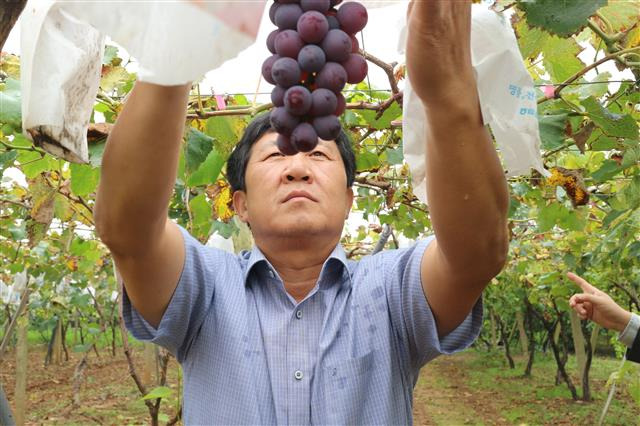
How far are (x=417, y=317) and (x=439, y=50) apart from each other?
708 millimetres

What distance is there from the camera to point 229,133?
2348 mm

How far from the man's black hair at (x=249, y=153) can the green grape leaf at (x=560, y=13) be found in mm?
562

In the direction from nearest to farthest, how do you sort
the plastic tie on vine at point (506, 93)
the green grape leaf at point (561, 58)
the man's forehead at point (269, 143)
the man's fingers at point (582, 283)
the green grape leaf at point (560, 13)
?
the plastic tie on vine at point (506, 93) < the green grape leaf at point (560, 13) < the man's forehead at point (269, 143) < the green grape leaf at point (561, 58) < the man's fingers at point (582, 283)

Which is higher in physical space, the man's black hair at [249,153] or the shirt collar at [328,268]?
the man's black hair at [249,153]

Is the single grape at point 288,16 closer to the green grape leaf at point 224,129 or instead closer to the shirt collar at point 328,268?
the shirt collar at point 328,268

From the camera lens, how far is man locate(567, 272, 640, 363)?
3301 millimetres

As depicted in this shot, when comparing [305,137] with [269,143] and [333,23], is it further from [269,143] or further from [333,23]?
[269,143]

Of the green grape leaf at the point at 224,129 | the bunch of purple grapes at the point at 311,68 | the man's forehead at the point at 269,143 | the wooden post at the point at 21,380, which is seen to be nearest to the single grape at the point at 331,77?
the bunch of purple grapes at the point at 311,68

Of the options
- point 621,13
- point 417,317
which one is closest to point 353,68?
point 417,317

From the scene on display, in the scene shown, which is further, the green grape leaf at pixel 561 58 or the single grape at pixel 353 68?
the green grape leaf at pixel 561 58

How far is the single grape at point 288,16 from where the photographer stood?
0.91 m

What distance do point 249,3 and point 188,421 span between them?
113cm

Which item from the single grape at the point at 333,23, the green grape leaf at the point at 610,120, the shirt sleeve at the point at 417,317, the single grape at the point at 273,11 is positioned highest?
the green grape leaf at the point at 610,120

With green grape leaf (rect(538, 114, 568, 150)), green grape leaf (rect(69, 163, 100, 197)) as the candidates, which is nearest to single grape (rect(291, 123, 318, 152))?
Answer: green grape leaf (rect(538, 114, 568, 150))
